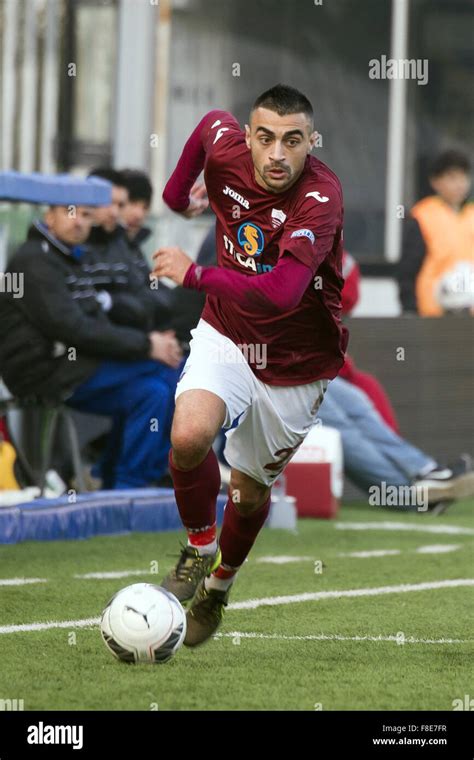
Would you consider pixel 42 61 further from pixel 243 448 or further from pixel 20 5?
pixel 243 448

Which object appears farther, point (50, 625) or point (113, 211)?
point (113, 211)

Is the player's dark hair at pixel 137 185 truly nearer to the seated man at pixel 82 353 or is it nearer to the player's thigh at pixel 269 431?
the seated man at pixel 82 353

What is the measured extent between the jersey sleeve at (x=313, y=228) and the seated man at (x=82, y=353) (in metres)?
3.75

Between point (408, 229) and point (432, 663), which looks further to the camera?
point (408, 229)

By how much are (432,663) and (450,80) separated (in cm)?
1197

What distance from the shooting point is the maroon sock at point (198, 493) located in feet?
21.5

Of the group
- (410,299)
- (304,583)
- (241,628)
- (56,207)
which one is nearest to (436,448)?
(410,299)

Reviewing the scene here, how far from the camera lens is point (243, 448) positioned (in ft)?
22.1

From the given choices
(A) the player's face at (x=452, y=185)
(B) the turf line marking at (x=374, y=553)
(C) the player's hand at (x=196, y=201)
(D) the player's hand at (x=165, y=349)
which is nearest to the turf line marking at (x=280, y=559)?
(B) the turf line marking at (x=374, y=553)

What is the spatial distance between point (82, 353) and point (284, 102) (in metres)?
3.98

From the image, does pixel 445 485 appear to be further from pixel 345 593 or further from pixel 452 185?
pixel 345 593

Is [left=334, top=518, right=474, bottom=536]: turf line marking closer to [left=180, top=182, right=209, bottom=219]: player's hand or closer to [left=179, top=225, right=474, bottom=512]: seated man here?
[left=179, top=225, right=474, bottom=512]: seated man

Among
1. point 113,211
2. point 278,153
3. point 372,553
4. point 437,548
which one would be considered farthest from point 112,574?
point 113,211

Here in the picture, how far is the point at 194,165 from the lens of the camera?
712cm
